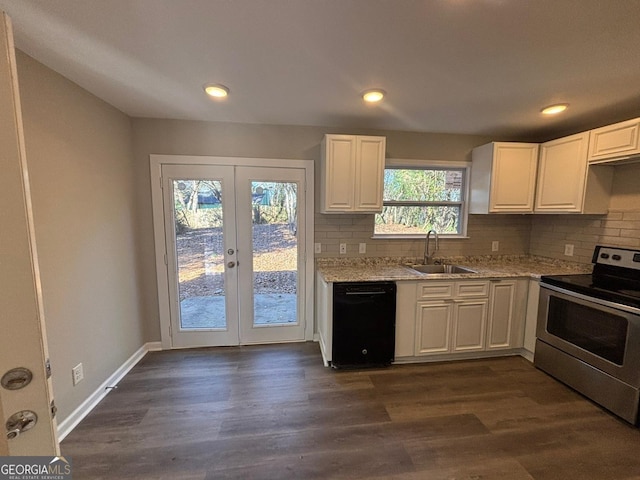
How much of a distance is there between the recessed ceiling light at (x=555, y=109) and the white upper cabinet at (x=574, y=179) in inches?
15.7

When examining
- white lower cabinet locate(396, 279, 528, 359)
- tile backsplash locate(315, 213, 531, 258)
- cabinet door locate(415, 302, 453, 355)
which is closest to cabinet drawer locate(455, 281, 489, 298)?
white lower cabinet locate(396, 279, 528, 359)

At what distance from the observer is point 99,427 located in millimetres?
1874

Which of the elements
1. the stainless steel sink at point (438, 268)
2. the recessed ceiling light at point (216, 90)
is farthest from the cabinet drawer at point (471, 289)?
the recessed ceiling light at point (216, 90)

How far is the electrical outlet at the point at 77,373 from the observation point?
6.31 feet

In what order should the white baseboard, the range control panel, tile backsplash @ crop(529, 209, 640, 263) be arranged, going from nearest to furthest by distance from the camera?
1. the white baseboard
2. the range control panel
3. tile backsplash @ crop(529, 209, 640, 263)

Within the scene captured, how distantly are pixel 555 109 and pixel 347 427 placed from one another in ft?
10.3

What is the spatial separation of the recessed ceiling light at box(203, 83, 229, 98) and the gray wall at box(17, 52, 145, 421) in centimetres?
→ 94

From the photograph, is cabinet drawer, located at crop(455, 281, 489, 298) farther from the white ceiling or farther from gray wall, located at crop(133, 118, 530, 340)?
the white ceiling

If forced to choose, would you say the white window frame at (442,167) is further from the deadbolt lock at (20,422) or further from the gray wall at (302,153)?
→ the deadbolt lock at (20,422)

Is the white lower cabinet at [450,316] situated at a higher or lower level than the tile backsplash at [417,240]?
lower

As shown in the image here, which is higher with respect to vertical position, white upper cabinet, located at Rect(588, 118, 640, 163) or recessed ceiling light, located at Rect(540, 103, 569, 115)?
recessed ceiling light, located at Rect(540, 103, 569, 115)

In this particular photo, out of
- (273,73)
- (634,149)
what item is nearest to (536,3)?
(273,73)

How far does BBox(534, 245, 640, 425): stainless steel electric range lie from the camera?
1909 millimetres

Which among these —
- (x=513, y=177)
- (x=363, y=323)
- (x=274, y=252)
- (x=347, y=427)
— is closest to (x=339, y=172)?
(x=274, y=252)
